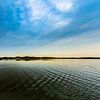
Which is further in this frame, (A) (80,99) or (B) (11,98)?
(B) (11,98)

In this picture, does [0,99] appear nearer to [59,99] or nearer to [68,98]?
[59,99]

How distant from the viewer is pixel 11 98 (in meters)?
11.3

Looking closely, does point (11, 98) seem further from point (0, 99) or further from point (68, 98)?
point (68, 98)

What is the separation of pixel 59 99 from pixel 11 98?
3686mm

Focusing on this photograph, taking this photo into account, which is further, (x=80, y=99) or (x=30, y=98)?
(x=30, y=98)

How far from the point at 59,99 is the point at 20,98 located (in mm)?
3009

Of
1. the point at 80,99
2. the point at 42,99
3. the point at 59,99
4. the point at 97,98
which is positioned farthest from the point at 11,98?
the point at 97,98

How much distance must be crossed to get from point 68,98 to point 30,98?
9.50ft

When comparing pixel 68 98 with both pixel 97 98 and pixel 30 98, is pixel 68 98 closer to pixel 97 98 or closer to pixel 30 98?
pixel 97 98

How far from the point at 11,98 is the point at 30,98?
1457 millimetres

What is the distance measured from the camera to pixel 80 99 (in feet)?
34.8

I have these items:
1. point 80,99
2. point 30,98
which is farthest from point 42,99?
point 80,99

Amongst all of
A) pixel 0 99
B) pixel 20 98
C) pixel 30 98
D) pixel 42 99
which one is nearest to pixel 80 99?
pixel 42 99

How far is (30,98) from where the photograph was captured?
37.1 feet
